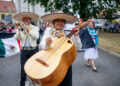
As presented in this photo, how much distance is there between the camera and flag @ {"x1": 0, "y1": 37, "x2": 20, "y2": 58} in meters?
5.16

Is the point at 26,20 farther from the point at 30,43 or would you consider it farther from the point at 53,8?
the point at 53,8

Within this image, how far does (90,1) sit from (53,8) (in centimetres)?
670

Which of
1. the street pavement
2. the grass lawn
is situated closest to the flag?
the street pavement

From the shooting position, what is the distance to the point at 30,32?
351 cm

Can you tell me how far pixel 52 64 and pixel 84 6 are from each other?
21896 mm

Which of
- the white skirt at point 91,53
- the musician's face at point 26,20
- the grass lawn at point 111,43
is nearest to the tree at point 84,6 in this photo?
the grass lawn at point 111,43

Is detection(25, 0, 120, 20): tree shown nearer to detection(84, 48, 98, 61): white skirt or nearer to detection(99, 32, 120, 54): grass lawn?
detection(99, 32, 120, 54): grass lawn

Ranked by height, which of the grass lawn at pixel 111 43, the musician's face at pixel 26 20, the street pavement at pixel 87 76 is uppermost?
the musician's face at pixel 26 20

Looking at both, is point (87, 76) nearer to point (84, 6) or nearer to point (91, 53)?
point (91, 53)

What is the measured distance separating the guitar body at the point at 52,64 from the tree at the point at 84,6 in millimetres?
19929

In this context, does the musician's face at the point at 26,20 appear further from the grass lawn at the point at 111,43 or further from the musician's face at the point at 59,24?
the grass lawn at the point at 111,43

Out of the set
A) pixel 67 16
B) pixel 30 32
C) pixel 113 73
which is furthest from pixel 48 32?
pixel 113 73

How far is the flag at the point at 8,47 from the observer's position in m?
5.16

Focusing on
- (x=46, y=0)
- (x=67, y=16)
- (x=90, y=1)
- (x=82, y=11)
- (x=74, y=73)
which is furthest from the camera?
(x=46, y=0)
